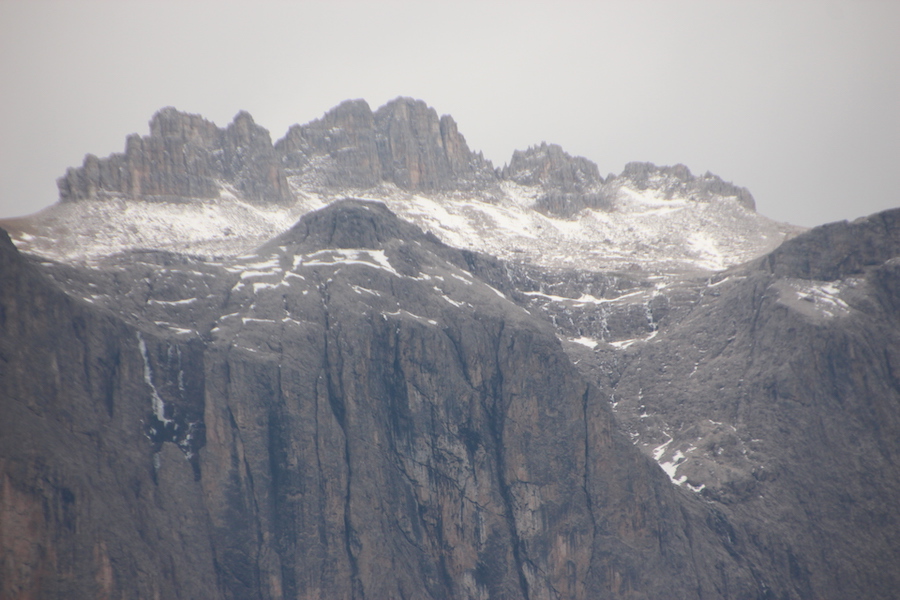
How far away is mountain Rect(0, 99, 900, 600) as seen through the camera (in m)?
106

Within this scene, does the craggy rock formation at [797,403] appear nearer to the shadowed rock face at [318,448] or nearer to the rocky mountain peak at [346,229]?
the shadowed rock face at [318,448]

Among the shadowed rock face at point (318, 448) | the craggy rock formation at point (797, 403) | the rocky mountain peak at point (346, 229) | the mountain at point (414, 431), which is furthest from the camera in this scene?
the rocky mountain peak at point (346, 229)

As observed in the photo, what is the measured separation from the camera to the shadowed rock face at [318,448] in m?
104

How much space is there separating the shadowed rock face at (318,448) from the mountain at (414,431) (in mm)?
297

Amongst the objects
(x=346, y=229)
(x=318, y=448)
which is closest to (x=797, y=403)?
(x=318, y=448)

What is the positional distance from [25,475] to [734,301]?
116 metres

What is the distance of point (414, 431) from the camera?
127 meters

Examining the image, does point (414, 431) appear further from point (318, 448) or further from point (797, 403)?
point (797, 403)

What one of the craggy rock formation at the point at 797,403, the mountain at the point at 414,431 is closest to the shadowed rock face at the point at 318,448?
the mountain at the point at 414,431

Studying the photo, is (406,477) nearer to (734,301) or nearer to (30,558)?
(30,558)

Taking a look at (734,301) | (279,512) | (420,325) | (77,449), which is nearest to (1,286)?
(77,449)

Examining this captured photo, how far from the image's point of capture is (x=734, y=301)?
16250 centimetres

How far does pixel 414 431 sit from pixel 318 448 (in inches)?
537

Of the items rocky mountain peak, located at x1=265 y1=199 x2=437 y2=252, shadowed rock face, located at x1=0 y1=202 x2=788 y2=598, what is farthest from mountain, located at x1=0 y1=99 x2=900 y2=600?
rocky mountain peak, located at x1=265 y1=199 x2=437 y2=252
